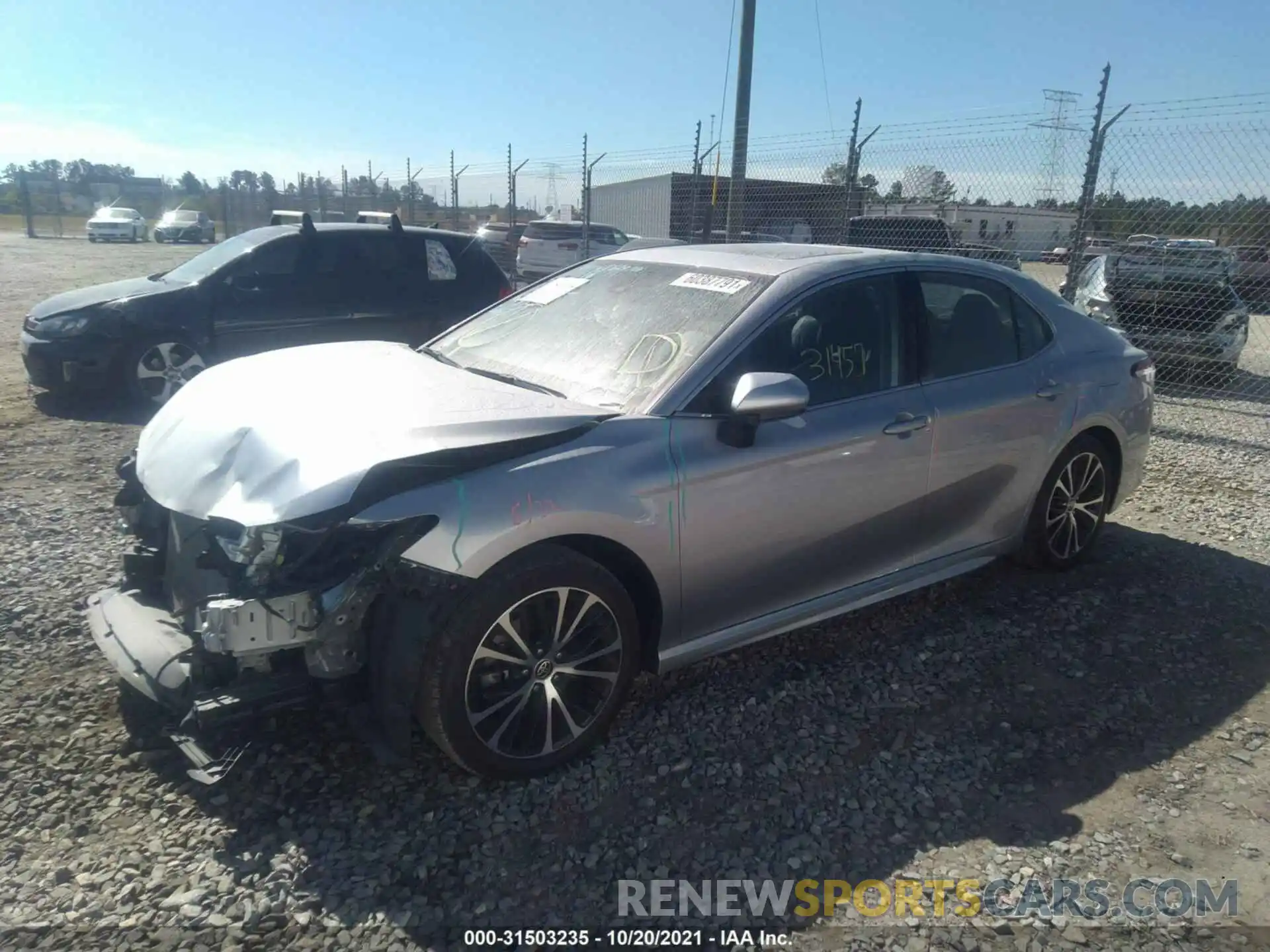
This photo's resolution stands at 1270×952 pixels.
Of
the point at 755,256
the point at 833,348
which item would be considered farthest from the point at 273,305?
the point at 833,348

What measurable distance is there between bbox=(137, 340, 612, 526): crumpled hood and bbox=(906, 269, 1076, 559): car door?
169cm

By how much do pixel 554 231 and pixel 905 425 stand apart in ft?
48.4

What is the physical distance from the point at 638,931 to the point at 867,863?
0.74 m

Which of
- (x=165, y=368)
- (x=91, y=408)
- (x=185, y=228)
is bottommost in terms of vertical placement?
(x=91, y=408)

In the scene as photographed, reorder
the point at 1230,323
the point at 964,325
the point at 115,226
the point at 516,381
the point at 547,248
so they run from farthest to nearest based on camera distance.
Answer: the point at 115,226 < the point at 547,248 < the point at 1230,323 < the point at 964,325 < the point at 516,381

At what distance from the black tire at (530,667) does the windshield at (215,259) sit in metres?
6.15

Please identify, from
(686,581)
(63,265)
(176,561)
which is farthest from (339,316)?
(63,265)

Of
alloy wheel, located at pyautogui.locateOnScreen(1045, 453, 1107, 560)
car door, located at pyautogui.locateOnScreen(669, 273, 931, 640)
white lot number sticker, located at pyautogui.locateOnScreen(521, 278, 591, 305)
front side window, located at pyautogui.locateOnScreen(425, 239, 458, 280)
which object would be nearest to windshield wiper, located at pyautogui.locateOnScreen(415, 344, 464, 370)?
white lot number sticker, located at pyautogui.locateOnScreen(521, 278, 591, 305)

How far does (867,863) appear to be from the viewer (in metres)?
2.66

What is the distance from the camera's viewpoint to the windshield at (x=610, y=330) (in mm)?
3320

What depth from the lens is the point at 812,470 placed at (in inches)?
133

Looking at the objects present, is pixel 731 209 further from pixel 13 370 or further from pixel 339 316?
pixel 13 370

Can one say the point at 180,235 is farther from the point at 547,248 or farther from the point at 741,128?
the point at 741,128

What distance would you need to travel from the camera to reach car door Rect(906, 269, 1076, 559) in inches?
153
